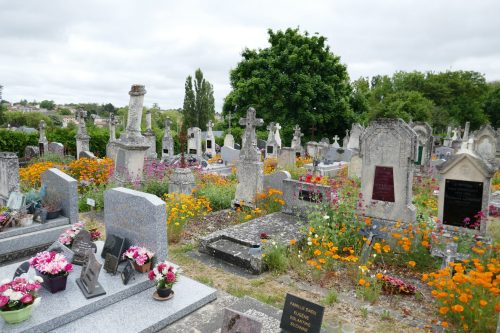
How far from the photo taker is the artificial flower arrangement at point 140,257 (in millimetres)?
4719

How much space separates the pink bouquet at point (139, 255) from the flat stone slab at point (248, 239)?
197 cm

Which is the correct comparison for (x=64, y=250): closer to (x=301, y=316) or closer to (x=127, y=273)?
(x=127, y=273)

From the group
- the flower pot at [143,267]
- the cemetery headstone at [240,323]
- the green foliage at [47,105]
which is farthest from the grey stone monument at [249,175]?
the green foliage at [47,105]

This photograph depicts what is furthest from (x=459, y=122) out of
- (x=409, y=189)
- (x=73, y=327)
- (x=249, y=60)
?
(x=73, y=327)

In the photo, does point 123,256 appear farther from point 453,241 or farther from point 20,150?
point 20,150

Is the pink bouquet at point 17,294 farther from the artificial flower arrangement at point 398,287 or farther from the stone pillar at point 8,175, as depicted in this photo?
the stone pillar at point 8,175

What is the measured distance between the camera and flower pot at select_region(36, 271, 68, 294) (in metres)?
4.32

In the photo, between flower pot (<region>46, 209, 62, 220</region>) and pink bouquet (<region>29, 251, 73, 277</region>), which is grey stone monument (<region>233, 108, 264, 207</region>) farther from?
pink bouquet (<region>29, 251, 73, 277</region>)

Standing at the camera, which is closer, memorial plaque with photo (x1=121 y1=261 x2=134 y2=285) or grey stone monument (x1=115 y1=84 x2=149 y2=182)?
memorial plaque with photo (x1=121 y1=261 x2=134 y2=285)

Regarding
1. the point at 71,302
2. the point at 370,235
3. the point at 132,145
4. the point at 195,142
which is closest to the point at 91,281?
the point at 71,302

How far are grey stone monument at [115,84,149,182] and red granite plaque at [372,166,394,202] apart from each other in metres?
6.93

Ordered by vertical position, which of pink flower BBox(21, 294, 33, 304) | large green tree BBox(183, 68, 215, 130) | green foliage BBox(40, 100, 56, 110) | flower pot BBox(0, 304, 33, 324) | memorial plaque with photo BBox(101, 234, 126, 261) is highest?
green foliage BBox(40, 100, 56, 110)

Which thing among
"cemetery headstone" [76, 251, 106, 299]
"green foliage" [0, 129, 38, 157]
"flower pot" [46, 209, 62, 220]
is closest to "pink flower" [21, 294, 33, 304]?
"cemetery headstone" [76, 251, 106, 299]

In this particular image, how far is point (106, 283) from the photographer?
4609mm
